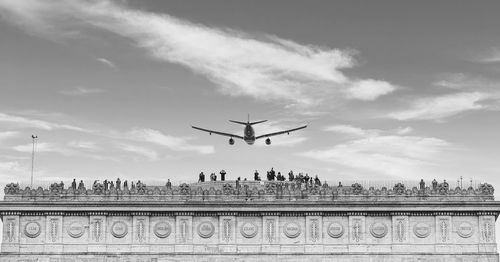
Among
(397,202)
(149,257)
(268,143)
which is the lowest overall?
(149,257)

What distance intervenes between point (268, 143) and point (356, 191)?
16.2m

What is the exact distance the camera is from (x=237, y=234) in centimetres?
7231

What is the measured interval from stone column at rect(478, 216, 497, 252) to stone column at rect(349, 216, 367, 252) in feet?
30.3

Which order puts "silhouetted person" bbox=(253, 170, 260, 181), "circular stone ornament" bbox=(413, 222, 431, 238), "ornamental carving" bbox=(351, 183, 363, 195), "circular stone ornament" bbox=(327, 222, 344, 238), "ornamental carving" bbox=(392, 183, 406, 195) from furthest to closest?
"silhouetted person" bbox=(253, 170, 260, 181), "ornamental carving" bbox=(392, 183, 406, 195), "ornamental carving" bbox=(351, 183, 363, 195), "circular stone ornament" bbox=(413, 222, 431, 238), "circular stone ornament" bbox=(327, 222, 344, 238)

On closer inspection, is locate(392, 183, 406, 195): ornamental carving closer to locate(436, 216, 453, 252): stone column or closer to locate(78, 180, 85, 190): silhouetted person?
locate(436, 216, 453, 252): stone column

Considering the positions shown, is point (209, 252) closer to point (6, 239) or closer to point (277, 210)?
point (277, 210)

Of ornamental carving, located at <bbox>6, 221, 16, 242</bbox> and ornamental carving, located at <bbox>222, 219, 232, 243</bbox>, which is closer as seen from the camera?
ornamental carving, located at <bbox>6, 221, 16, 242</bbox>

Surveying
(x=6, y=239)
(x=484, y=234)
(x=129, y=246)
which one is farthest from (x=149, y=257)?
(x=484, y=234)

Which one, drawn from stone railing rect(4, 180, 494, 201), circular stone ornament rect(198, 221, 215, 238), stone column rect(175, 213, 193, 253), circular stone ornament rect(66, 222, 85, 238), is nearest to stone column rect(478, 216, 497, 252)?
stone railing rect(4, 180, 494, 201)

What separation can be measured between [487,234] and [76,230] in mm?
32814

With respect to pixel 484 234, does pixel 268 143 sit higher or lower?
higher

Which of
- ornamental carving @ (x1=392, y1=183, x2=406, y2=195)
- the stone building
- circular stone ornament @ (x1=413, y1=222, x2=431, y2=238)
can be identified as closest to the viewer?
the stone building

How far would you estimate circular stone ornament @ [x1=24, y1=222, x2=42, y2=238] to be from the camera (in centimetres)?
7212

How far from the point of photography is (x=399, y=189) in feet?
240
